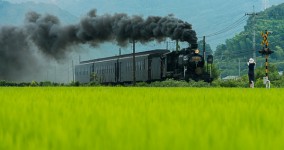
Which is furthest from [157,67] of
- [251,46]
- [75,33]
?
[251,46]

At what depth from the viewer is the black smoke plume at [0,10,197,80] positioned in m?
39.9

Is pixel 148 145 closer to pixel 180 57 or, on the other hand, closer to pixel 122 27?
pixel 180 57

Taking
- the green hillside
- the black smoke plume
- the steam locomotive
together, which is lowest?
the steam locomotive

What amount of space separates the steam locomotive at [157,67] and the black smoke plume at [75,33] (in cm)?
191

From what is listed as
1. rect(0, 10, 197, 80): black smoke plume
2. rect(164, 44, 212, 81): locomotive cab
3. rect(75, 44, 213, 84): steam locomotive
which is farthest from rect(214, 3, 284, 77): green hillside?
rect(164, 44, 212, 81): locomotive cab

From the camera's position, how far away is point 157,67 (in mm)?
35906

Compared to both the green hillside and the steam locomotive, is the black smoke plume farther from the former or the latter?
the green hillside

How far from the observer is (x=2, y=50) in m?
40.3

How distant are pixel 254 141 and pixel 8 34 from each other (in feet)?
132

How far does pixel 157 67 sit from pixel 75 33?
863 cm

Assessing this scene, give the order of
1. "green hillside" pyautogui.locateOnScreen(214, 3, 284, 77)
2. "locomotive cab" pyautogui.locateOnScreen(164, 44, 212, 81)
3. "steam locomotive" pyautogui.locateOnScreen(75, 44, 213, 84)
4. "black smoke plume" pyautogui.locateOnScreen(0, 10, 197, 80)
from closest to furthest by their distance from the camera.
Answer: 1. "locomotive cab" pyautogui.locateOnScreen(164, 44, 212, 81)
2. "steam locomotive" pyautogui.locateOnScreen(75, 44, 213, 84)
3. "black smoke plume" pyautogui.locateOnScreen(0, 10, 197, 80)
4. "green hillside" pyautogui.locateOnScreen(214, 3, 284, 77)

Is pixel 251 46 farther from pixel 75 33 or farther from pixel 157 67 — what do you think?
pixel 157 67

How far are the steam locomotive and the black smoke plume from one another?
191cm

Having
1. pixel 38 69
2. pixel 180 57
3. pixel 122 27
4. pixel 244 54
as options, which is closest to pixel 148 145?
pixel 180 57
